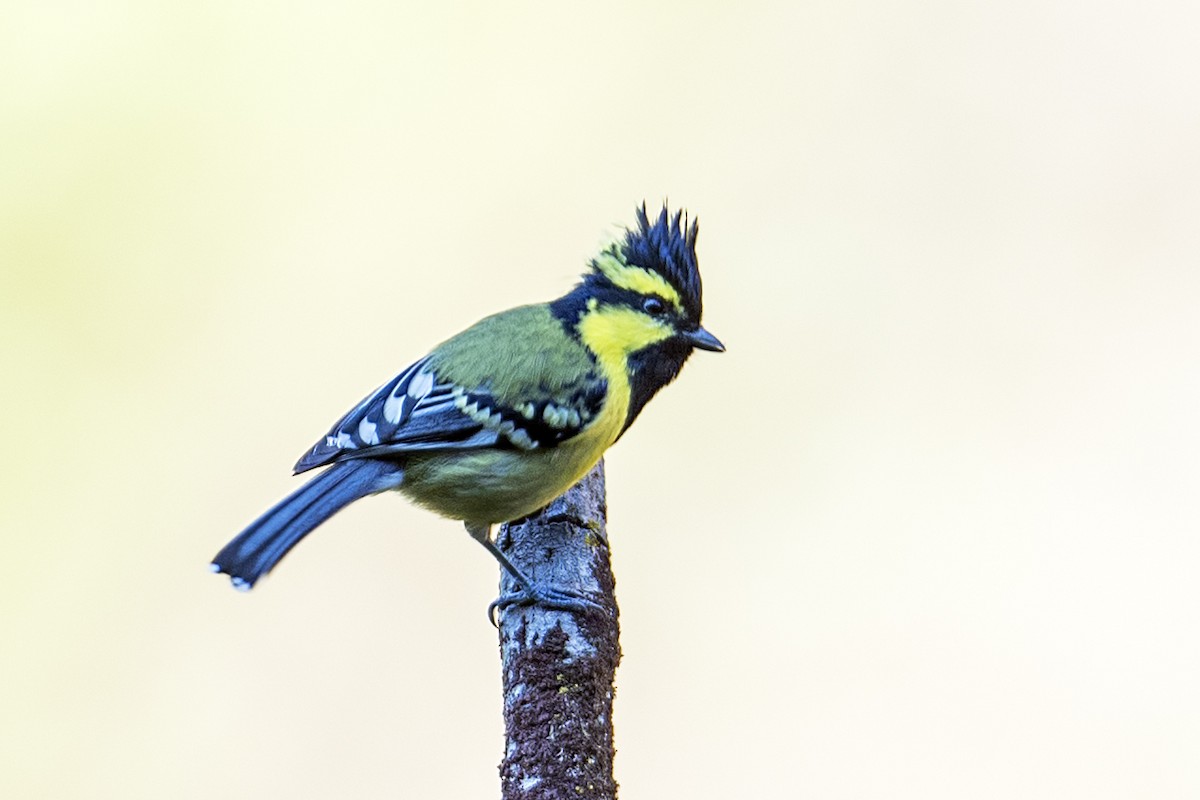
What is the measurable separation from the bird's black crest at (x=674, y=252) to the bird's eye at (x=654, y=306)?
0.06m

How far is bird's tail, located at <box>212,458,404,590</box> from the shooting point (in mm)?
2820

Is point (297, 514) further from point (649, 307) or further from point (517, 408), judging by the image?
point (649, 307)

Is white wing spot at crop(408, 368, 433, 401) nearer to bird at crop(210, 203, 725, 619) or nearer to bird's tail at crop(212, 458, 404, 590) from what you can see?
bird at crop(210, 203, 725, 619)

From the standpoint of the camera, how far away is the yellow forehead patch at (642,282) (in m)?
3.42

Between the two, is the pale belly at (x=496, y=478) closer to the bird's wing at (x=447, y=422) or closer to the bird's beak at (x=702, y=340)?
the bird's wing at (x=447, y=422)

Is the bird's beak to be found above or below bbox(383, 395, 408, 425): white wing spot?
above

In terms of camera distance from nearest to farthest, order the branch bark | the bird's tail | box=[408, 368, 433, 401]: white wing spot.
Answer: the branch bark, the bird's tail, box=[408, 368, 433, 401]: white wing spot

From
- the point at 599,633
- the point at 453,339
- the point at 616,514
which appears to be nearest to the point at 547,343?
the point at 453,339

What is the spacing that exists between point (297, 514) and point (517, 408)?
596mm

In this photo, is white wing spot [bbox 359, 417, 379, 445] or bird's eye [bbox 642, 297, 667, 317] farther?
bird's eye [bbox 642, 297, 667, 317]

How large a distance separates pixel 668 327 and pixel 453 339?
1.90 ft

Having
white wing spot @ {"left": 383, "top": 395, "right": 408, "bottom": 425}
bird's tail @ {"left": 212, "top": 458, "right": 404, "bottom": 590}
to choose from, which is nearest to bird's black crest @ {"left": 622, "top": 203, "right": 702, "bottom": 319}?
white wing spot @ {"left": 383, "top": 395, "right": 408, "bottom": 425}

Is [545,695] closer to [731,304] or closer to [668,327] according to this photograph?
[668,327]

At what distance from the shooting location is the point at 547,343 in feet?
10.9
